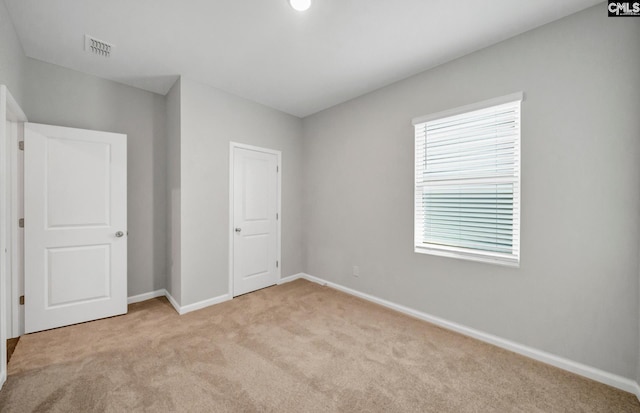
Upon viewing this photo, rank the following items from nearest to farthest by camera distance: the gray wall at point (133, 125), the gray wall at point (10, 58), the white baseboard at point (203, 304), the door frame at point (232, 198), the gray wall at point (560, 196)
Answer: the gray wall at point (560, 196)
the gray wall at point (10, 58)
the gray wall at point (133, 125)
the white baseboard at point (203, 304)
the door frame at point (232, 198)

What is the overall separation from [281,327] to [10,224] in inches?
107

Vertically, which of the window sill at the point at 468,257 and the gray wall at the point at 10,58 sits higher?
the gray wall at the point at 10,58

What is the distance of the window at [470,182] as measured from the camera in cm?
226

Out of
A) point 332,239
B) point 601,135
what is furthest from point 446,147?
point 332,239

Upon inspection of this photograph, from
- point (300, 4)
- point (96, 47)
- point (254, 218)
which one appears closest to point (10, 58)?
point (96, 47)

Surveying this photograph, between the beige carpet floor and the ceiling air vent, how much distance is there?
8.93 feet

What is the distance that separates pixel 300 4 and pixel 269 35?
0.49m

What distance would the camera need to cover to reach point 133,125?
10.6ft

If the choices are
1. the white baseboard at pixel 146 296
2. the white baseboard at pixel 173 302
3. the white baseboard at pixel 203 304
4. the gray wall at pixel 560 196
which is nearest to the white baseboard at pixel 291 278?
the white baseboard at pixel 203 304

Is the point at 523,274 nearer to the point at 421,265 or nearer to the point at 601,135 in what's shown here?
the point at 421,265

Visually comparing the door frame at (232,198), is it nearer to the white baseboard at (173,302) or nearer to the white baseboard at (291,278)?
the white baseboard at (291,278)

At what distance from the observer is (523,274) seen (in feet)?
7.13

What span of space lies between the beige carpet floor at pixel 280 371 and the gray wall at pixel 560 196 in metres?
0.33

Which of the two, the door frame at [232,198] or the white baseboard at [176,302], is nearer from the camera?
the white baseboard at [176,302]
